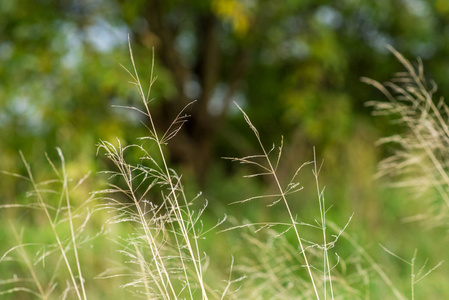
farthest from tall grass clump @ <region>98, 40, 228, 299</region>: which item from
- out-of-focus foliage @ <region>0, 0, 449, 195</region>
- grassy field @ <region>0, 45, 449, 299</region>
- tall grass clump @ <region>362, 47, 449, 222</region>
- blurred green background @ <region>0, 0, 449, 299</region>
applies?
out-of-focus foliage @ <region>0, 0, 449, 195</region>

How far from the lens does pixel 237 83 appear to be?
829 centimetres

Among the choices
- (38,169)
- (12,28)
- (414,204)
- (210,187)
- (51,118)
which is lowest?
(210,187)

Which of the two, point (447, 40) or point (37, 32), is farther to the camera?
point (447, 40)

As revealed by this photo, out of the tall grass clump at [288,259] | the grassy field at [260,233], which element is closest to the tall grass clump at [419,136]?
the grassy field at [260,233]

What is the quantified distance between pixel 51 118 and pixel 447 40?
4.68m

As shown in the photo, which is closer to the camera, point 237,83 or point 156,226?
point 156,226

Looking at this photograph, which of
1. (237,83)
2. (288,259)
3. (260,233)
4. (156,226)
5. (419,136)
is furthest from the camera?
(237,83)

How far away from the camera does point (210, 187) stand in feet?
33.0

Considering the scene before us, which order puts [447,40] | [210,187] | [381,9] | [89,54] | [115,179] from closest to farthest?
[89,54], [115,179], [381,9], [447,40], [210,187]

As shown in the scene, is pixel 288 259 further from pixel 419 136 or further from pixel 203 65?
pixel 203 65

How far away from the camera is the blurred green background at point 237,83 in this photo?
19.2 ft

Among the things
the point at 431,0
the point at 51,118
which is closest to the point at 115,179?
the point at 51,118

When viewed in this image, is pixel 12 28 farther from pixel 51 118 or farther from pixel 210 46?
pixel 210 46

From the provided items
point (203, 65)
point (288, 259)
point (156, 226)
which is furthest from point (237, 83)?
point (156, 226)
